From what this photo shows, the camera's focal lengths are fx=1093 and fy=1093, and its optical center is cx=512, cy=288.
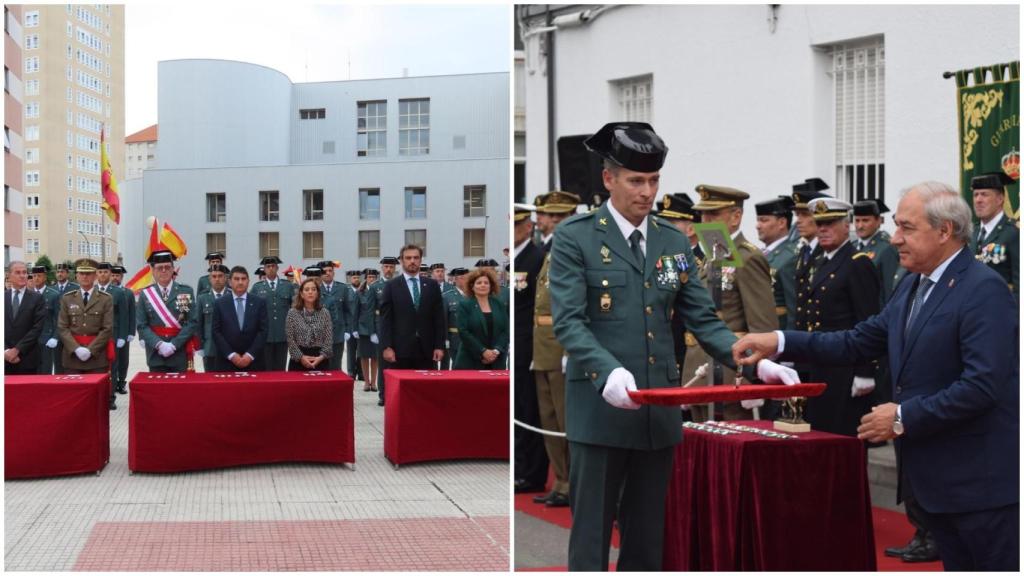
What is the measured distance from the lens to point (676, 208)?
7.62 m

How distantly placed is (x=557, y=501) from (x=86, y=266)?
6272mm

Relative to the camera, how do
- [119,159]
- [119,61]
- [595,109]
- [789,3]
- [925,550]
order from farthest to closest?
[595,109] → [789,3] → [119,159] → [119,61] → [925,550]

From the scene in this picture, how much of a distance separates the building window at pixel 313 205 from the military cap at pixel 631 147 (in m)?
18.8

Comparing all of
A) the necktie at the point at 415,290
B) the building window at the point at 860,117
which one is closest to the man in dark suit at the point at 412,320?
the necktie at the point at 415,290

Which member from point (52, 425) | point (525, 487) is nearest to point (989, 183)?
point (525, 487)

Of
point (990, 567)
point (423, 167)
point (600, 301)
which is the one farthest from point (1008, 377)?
point (423, 167)

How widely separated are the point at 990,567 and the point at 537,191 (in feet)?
35.8

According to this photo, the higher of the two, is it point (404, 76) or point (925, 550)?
point (404, 76)

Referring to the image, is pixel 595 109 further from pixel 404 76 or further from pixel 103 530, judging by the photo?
pixel 103 530

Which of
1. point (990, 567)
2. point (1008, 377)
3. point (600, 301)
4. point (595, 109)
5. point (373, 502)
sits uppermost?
point (595, 109)

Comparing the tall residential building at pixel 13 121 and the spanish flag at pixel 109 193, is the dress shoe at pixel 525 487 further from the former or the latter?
the spanish flag at pixel 109 193

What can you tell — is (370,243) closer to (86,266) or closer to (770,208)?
(86,266)

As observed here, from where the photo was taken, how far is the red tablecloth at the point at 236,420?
25.0ft

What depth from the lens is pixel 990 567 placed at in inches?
134
